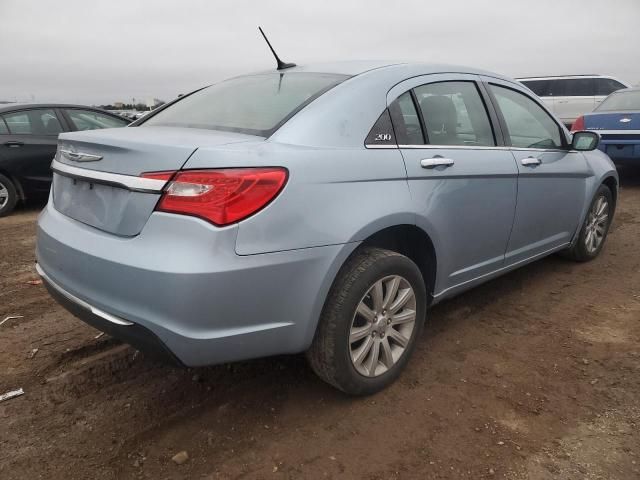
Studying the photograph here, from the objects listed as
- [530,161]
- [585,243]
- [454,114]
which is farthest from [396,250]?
[585,243]

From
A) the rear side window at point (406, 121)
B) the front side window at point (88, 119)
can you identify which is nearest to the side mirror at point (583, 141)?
the rear side window at point (406, 121)

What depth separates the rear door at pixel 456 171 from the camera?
8.54ft

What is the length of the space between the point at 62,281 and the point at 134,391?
2.25ft

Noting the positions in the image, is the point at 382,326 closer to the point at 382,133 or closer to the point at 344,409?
the point at 344,409

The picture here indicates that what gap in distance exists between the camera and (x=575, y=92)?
14.5 meters

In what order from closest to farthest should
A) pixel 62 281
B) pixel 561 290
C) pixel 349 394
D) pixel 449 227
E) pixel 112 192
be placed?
pixel 112 192 → pixel 62 281 → pixel 349 394 → pixel 449 227 → pixel 561 290

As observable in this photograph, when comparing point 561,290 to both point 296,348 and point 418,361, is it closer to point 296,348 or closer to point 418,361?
point 418,361

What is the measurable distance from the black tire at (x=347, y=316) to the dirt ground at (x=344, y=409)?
176 millimetres

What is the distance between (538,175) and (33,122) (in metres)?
6.22

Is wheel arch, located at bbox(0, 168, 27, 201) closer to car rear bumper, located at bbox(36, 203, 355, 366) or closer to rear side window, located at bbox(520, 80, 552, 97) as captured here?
car rear bumper, located at bbox(36, 203, 355, 366)

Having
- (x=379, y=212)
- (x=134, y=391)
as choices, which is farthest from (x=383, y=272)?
(x=134, y=391)

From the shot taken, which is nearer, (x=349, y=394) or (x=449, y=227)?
(x=349, y=394)

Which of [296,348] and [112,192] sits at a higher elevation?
[112,192]

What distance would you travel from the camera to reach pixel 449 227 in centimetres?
274
